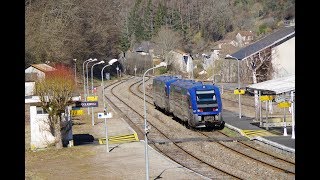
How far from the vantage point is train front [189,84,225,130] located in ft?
91.8

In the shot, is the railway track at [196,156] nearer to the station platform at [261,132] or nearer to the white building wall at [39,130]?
the station platform at [261,132]

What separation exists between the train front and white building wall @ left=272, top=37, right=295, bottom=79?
921 inches

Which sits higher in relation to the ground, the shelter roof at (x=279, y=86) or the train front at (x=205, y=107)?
the shelter roof at (x=279, y=86)

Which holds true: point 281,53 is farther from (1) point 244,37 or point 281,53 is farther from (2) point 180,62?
(1) point 244,37

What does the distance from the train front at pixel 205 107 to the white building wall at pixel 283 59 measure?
2339 centimetres

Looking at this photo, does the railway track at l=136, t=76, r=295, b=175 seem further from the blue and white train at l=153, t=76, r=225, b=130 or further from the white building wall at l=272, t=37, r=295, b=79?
the white building wall at l=272, t=37, r=295, b=79

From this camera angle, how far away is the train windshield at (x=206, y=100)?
2800 cm

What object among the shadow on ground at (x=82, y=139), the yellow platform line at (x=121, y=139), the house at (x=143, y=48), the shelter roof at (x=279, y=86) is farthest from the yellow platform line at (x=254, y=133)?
the house at (x=143, y=48)

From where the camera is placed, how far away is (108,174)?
1914 cm

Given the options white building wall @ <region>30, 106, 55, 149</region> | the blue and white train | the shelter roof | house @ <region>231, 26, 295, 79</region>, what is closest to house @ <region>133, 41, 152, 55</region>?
house @ <region>231, 26, 295, 79</region>

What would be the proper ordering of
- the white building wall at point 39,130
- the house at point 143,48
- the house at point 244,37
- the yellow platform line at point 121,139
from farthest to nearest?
the house at point 143,48
the house at point 244,37
the yellow platform line at point 121,139
the white building wall at point 39,130

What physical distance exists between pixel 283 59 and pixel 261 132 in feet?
83.2
